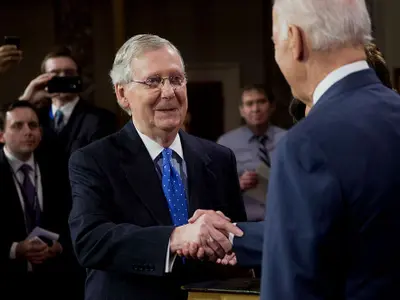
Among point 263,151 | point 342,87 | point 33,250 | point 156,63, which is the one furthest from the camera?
point 263,151

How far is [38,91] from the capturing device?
4.32 m

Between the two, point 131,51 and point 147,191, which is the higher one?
point 131,51

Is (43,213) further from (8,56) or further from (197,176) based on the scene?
(197,176)

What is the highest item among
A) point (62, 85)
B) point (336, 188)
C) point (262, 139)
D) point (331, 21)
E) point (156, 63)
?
point (331, 21)

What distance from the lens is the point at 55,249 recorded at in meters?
3.88

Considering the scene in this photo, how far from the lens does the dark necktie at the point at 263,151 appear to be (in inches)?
186

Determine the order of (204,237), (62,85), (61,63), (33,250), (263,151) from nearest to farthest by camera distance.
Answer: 1. (204,237)
2. (33,250)
3. (62,85)
4. (61,63)
5. (263,151)

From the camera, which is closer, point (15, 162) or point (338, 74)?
point (338, 74)

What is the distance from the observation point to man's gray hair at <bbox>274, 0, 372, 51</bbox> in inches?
56.9

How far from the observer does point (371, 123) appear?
143cm

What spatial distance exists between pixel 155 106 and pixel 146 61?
120mm

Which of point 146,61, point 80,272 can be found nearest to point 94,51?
point 80,272

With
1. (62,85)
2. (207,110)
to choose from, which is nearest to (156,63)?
(62,85)

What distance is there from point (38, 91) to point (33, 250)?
90 centimetres
